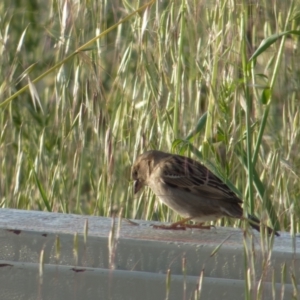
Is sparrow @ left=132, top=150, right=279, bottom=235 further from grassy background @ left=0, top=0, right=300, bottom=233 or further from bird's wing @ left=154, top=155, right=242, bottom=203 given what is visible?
grassy background @ left=0, top=0, right=300, bottom=233

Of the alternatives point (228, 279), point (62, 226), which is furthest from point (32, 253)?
point (228, 279)

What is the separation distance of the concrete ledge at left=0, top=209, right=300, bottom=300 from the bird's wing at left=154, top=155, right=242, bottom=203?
4.26 feet

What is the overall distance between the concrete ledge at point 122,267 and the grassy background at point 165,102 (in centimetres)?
30

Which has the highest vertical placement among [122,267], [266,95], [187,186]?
[266,95]

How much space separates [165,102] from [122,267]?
0.94 m

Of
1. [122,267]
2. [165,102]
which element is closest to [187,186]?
[165,102]

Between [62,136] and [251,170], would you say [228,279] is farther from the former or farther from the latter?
[62,136]

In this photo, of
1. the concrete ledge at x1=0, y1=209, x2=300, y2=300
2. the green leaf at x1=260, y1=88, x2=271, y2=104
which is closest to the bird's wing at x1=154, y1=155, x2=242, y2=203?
the green leaf at x1=260, y1=88, x2=271, y2=104

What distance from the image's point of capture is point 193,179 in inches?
111

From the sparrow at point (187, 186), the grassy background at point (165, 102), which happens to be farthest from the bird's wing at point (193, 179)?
the grassy background at point (165, 102)

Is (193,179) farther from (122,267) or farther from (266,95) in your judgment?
(122,267)

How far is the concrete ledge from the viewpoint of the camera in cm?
125

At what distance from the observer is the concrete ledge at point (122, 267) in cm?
125

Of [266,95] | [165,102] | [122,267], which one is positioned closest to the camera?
[122,267]
